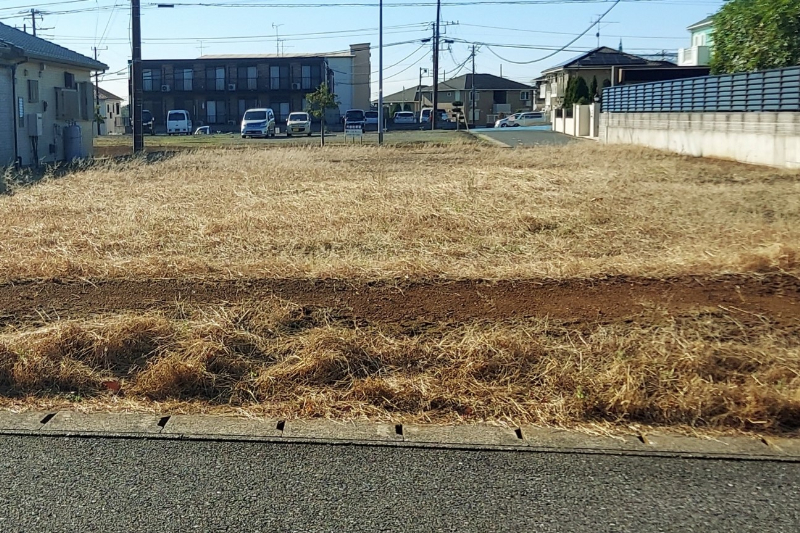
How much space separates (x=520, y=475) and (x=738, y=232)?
6.29 meters

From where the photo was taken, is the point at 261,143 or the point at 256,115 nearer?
the point at 261,143

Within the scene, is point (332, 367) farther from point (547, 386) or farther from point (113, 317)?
point (113, 317)

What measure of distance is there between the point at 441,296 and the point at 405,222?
13.4 feet

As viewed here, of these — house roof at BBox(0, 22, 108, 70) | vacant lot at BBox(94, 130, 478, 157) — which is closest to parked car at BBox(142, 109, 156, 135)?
vacant lot at BBox(94, 130, 478, 157)

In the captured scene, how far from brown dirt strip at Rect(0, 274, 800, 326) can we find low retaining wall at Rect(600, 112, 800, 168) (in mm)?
11532

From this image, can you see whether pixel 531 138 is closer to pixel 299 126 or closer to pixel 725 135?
pixel 725 135

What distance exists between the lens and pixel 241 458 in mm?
3904

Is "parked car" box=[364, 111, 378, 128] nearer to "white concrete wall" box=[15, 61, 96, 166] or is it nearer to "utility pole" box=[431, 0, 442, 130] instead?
"utility pole" box=[431, 0, 442, 130]

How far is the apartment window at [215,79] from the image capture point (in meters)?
67.0

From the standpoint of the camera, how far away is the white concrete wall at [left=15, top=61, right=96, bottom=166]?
22.3 metres

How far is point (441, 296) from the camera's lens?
6207 mm

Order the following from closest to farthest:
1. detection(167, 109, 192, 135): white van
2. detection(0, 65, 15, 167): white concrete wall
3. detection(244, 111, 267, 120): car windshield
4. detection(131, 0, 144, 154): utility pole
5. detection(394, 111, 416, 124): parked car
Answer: detection(0, 65, 15, 167): white concrete wall < detection(131, 0, 144, 154): utility pole < detection(244, 111, 267, 120): car windshield < detection(167, 109, 192, 135): white van < detection(394, 111, 416, 124): parked car

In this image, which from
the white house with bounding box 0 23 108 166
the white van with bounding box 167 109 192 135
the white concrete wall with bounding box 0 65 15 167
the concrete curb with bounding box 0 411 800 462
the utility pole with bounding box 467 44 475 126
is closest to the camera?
the concrete curb with bounding box 0 411 800 462

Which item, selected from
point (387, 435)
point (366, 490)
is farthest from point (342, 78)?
point (366, 490)
